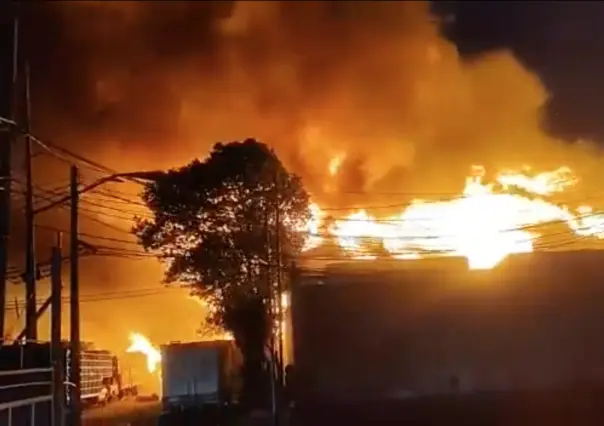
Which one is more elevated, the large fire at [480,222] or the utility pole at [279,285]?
the large fire at [480,222]

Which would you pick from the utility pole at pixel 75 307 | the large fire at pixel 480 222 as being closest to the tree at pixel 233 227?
the large fire at pixel 480 222

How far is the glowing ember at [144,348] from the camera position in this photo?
28.3 metres

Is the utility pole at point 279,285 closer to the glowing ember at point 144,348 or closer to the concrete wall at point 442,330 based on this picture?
the concrete wall at point 442,330

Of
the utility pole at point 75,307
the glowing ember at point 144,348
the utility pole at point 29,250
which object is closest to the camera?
the utility pole at point 75,307

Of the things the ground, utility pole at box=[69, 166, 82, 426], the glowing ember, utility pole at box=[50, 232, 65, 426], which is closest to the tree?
the ground

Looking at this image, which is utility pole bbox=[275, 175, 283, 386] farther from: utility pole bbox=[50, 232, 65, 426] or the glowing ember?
utility pole bbox=[50, 232, 65, 426]

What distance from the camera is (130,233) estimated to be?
26406 mm

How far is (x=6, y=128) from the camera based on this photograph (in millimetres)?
16484

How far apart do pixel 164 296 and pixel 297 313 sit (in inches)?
226

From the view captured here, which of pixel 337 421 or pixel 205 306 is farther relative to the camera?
pixel 205 306

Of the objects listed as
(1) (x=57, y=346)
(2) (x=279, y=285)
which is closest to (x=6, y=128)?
(1) (x=57, y=346)

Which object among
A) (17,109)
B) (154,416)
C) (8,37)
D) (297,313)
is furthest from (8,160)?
(297,313)

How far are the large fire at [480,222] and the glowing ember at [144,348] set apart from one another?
21.8 ft

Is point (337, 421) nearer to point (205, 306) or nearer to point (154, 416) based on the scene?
point (154, 416)
